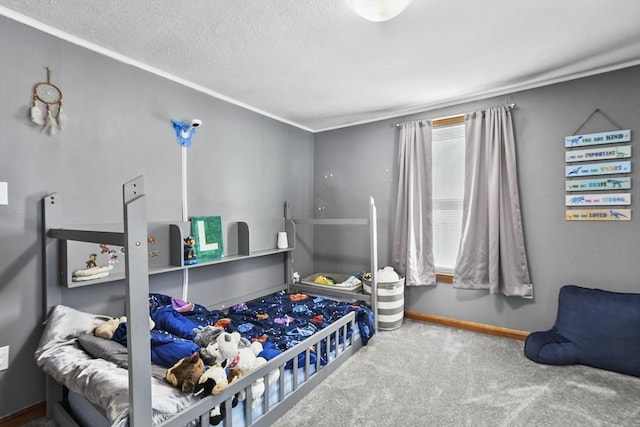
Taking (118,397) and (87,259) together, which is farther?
(87,259)

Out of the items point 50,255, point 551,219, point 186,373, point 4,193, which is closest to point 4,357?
point 50,255

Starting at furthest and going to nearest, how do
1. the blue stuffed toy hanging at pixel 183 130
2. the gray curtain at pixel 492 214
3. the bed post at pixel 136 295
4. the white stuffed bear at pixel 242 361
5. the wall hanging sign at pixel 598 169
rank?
the gray curtain at pixel 492 214
the blue stuffed toy hanging at pixel 183 130
the wall hanging sign at pixel 598 169
the white stuffed bear at pixel 242 361
the bed post at pixel 136 295

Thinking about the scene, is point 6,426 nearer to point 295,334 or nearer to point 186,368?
point 186,368

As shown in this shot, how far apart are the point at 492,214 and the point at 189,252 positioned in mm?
2593

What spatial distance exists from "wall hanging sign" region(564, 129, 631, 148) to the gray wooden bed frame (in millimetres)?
2258

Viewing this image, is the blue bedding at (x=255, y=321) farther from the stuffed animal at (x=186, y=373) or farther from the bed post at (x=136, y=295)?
the bed post at (x=136, y=295)

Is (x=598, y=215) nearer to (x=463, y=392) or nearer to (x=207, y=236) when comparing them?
(x=463, y=392)

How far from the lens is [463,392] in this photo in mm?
1923

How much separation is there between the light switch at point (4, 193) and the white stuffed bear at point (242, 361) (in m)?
1.37

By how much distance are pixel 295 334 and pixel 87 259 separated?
1427 mm

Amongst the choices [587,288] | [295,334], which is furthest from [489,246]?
[295,334]

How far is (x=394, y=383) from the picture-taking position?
2029 mm

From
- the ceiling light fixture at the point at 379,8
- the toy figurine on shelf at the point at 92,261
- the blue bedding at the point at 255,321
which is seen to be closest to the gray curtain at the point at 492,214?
the blue bedding at the point at 255,321

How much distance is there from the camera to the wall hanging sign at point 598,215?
2.30 m
